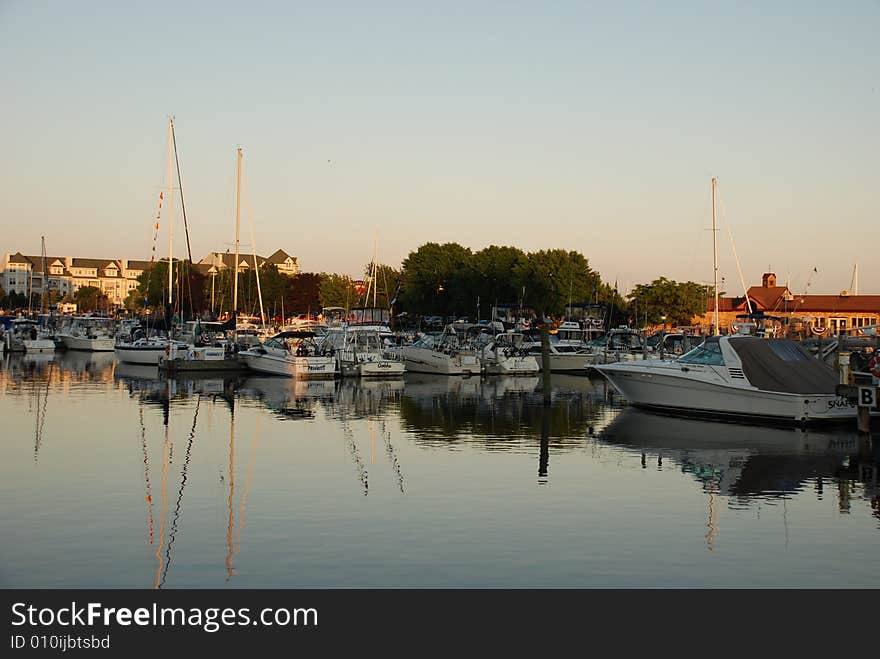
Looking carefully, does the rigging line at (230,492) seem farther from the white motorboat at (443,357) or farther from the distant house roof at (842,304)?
the distant house roof at (842,304)

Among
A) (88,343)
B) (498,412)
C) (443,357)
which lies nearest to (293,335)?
(443,357)

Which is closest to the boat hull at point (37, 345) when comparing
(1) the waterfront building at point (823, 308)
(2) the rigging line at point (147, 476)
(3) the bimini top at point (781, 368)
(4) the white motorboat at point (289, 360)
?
(4) the white motorboat at point (289, 360)

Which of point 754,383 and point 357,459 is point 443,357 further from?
point 357,459

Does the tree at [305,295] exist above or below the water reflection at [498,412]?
above

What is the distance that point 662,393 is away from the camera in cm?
3538

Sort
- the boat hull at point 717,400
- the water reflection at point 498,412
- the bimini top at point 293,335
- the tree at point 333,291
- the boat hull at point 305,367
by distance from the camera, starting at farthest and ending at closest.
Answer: the tree at point 333,291 → the bimini top at point 293,335 → the boat hull at point 305,367 → the boat hull at point 717,400 → the water reflection at point 498,412

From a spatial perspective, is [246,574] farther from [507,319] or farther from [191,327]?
[507,319]

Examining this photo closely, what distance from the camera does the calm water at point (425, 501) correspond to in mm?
14508

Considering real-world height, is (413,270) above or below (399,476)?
above

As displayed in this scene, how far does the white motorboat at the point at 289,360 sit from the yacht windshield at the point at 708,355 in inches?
953

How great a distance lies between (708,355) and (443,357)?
92.3 ft

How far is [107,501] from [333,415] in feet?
55.0
